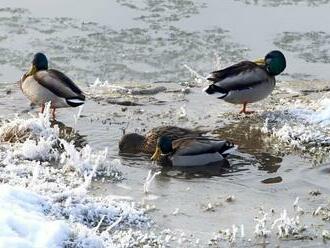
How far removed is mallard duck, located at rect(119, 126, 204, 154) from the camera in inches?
312

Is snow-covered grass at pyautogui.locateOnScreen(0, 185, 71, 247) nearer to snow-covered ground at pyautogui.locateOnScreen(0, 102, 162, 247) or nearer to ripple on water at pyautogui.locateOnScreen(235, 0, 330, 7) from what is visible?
Answer: snow-covered ground at pyautogui.locateOnScreen(0, 102, 162, 247)

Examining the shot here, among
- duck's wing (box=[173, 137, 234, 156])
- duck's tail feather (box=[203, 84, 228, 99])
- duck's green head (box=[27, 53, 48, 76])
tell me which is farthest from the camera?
duck's green head (box=[27, 53, 48, 76])

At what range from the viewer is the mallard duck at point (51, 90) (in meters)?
8.95

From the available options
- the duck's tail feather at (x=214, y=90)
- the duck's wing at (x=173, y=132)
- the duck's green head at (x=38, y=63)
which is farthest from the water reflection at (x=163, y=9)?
the duck's wing at (x=173, y=132)

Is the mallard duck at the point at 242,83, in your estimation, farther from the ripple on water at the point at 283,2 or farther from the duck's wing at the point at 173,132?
the ripple on water at the point at 283,2

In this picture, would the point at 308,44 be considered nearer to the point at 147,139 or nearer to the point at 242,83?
the point at 242,83

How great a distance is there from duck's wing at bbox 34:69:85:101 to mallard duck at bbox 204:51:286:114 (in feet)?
4.77

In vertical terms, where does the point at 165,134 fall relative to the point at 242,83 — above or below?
below

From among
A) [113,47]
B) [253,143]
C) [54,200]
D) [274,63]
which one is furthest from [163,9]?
[54,200]

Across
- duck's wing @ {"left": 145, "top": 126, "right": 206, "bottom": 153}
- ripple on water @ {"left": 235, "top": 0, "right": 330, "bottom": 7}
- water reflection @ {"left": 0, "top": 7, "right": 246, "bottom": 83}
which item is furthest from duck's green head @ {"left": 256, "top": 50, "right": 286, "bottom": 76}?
ripple on water @ {"left": 235, "top": 0, "right": 330, "bottom": 7}

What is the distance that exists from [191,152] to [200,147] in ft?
0.37

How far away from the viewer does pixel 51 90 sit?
29.6 feet

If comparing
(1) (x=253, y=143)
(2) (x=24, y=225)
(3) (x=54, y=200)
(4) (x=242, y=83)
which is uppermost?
(4) (x=242, y=83)

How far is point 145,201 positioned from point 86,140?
184cm
